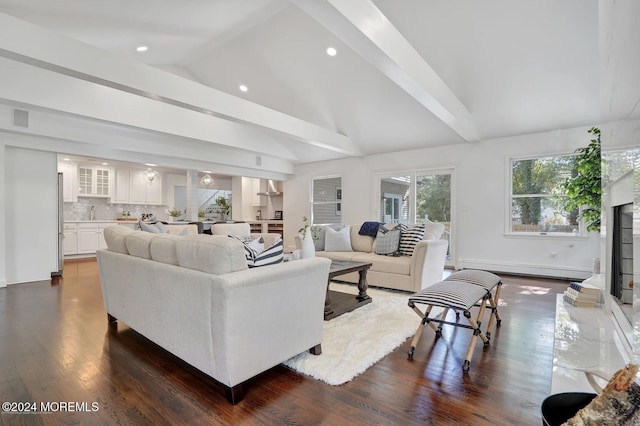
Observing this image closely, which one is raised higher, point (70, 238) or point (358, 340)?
point (70, 238)

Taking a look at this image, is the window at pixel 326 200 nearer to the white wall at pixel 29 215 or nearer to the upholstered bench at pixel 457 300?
the white wall at pixel 29 215

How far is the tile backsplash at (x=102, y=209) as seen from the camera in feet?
26.1

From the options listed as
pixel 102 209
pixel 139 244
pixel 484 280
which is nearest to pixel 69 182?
pixel 102 209

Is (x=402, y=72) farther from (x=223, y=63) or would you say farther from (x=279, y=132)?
(x=223, y=63)

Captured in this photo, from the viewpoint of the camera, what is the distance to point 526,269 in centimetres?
541

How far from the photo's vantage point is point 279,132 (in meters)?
5.23

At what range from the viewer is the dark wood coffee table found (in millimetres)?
3292

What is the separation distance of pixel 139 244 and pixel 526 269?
19.1 ft

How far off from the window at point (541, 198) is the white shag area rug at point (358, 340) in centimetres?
324

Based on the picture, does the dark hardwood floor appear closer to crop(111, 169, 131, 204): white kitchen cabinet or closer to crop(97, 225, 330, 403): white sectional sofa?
crop(97, 225, 330, 403): white sectional sofa

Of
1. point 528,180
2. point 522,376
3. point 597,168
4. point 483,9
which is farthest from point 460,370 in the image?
point 528,180

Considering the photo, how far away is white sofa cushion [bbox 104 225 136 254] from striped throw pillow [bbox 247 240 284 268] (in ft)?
4.75

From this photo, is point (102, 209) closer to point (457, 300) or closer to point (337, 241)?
point (337, 241)

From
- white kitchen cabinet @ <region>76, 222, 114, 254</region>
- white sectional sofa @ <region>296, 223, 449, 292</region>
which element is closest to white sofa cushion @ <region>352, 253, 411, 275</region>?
white sectional sofa @ <region>296, 223, 449, 292</region>
